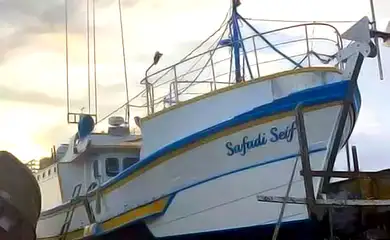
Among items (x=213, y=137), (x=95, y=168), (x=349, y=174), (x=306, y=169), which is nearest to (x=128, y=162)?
(x=95, y=168)

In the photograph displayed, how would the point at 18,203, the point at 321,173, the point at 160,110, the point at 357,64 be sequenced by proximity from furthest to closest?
the point at 160,110, the point at 357,64, the point at 321,173, the point at 18,203

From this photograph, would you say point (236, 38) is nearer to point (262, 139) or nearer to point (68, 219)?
point (262, 139)

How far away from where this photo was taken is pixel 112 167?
10.7 metres

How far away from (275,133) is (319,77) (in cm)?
94

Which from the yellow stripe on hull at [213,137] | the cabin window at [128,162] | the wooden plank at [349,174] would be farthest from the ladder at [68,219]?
the wooden plank at [349,174]

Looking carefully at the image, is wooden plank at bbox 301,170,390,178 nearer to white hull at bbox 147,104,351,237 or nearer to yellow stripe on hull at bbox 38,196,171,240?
white hull at bbox 147,104,351,237

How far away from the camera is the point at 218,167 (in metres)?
7.79

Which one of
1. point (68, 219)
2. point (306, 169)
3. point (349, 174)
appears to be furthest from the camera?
point (68, 219)

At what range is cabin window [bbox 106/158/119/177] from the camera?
10.6 metres

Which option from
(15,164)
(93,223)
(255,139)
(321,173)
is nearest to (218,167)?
(255,139)

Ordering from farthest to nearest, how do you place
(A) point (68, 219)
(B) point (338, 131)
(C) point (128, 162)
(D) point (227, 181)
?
1. (C) point (128, 162)
2. (A) point (68, 219)
3. (D) point (227, 181)
4. (B) point (338, 131)

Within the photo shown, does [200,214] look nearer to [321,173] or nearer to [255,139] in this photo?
[255,139]

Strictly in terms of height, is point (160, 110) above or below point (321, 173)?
above

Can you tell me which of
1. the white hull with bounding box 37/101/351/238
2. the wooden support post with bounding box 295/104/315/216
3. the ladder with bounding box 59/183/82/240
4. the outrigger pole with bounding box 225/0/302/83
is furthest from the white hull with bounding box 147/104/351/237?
the ladder with bounding box 59/183/82/240
